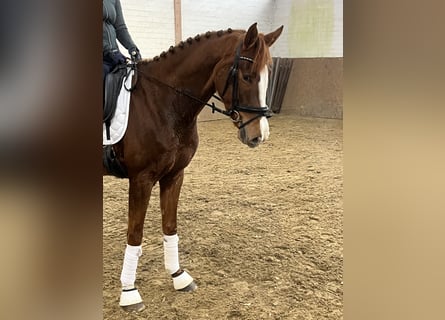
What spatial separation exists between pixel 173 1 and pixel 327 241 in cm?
56

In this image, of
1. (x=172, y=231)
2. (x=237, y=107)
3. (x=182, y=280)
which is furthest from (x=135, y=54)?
(x=182, y=280)

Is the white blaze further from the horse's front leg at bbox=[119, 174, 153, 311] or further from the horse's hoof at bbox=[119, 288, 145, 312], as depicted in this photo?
the horse's hoof at bbox=[119, 288, 145, 312]

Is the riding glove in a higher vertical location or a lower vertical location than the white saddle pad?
higher

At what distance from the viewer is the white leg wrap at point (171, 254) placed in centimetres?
94

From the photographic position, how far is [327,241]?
0.94m

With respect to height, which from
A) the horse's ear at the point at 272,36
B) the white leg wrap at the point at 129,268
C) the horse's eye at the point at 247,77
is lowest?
the white leg wrap at the point at 129,268

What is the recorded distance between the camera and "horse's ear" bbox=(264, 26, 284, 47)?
909 mm

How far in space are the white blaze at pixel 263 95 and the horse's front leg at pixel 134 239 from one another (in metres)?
0.25

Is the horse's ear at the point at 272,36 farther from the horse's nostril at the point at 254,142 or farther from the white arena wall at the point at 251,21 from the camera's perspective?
the horse's nostril at the point at 254,142

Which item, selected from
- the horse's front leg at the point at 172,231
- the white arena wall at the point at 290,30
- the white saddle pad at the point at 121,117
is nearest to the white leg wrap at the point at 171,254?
the horse's front leg at the point at 172,231

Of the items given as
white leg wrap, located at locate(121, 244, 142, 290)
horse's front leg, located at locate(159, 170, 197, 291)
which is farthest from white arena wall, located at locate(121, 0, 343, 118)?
white leg wrap, located at locate(121, 244, 142, 290)

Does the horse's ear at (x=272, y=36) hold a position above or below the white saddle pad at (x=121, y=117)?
above
